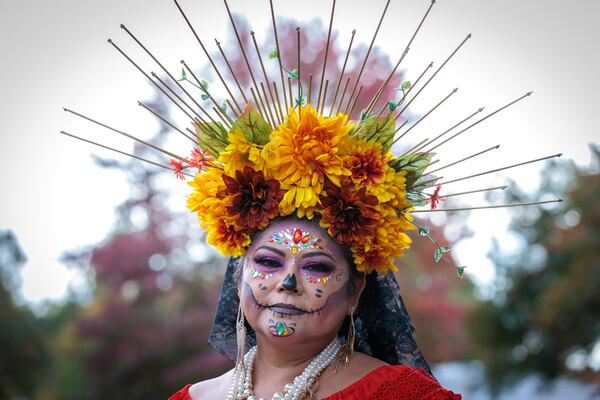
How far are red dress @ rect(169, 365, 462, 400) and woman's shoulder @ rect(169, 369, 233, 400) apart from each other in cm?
55

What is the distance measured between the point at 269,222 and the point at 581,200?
8.35m

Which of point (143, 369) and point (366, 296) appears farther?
point (143, 369)

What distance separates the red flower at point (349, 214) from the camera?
3.24 metres

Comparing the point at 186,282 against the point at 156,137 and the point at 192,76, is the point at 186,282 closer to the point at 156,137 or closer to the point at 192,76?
the point at 156,137

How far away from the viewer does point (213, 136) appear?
3428 mm

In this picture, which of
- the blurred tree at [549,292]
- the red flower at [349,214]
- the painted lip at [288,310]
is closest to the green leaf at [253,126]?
the red flower at [349,214]

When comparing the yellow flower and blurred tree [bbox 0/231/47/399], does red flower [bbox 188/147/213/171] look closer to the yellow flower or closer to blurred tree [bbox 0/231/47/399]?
the yellow flower

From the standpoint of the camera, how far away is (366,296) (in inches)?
141

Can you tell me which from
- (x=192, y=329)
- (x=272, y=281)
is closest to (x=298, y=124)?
(x=272, y=281)

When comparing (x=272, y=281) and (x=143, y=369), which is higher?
(x=272, y=281)

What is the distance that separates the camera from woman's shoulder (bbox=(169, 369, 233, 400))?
3488mm

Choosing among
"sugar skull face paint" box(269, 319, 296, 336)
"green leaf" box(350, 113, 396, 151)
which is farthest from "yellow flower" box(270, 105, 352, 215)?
"sugar skull face paint" box(269, 319, 296, 336)

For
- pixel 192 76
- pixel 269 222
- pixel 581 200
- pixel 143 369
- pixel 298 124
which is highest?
pixel 192 76

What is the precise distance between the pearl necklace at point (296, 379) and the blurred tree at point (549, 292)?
282 inches
